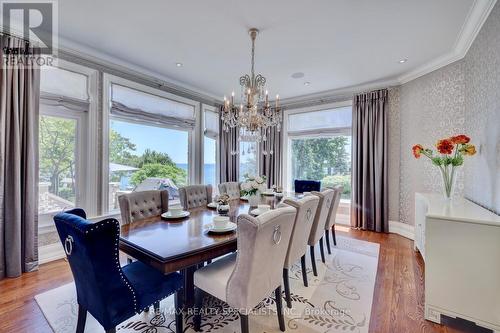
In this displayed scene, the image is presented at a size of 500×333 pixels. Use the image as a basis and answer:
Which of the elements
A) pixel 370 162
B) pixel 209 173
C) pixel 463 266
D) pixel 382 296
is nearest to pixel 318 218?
pixel 382 296

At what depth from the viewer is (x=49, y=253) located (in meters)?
2.96

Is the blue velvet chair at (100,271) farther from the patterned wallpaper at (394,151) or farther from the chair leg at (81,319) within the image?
the patterned wallpaper at (394,151)

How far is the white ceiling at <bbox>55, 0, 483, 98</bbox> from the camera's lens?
2275mm

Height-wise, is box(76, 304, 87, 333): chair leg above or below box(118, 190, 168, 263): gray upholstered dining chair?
below

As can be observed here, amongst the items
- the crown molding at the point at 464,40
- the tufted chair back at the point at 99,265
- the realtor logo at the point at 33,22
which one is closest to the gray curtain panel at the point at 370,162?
the crown molding at the point at 464,40

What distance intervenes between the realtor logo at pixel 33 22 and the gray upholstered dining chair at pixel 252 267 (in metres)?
2.89

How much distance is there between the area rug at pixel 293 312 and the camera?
184 centimetres

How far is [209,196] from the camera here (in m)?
3.42

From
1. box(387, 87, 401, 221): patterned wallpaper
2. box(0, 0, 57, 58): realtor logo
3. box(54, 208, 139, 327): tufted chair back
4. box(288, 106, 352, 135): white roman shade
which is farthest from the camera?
box(288, 106, 352, 135): white roman shade

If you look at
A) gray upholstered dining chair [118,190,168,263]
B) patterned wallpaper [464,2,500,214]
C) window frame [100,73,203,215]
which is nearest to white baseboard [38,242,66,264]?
window frame [100,73,203,215]

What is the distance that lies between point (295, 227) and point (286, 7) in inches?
81.2

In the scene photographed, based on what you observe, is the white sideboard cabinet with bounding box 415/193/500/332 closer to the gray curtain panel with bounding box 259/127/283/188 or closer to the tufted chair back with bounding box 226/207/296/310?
the tufted chair back with bounding box 226/207/296/310

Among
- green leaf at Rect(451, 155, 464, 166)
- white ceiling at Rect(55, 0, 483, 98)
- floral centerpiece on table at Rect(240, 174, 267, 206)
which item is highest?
white ceiling at Rect(55, 0, 483, 98)

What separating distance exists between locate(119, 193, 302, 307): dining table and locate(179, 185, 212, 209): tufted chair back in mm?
824
